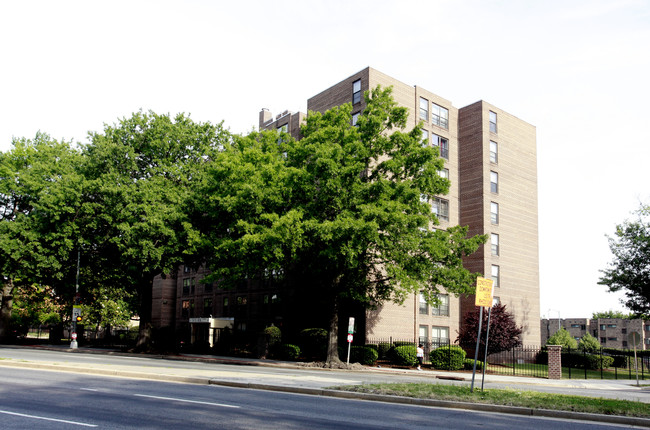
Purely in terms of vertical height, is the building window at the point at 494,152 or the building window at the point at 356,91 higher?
the building window at the point at 356,91

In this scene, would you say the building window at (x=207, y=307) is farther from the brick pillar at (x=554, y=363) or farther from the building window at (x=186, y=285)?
the brick pillar at (x=554, y=363)

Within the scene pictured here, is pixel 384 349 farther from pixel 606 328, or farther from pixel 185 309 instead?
pixel 606 328

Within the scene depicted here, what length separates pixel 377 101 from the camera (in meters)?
32.4

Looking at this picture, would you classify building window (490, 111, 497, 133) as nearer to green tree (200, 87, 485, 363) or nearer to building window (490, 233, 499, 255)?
building window (490, 233, 499, 255)

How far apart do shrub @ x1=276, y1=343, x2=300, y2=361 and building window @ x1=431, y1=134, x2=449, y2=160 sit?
783 inches

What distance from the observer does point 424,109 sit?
4672 centimetres

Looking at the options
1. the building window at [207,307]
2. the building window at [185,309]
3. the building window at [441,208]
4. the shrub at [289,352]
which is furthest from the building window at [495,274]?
the building window at [185,309]

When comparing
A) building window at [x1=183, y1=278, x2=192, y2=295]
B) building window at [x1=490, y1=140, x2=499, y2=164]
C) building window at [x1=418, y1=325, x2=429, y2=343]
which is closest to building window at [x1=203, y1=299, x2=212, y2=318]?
building window at [x1=183, y1=278, x2=192, y2=295]

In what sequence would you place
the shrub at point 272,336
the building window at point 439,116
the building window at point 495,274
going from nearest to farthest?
the shrub at point 272,336 → the building window at point 495,274 → the building window at point 439,116

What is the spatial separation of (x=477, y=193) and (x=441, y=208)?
11.2 feet

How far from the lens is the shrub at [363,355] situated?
3534cm

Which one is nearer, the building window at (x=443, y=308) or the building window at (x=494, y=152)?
the building window at (x=443, y=308)

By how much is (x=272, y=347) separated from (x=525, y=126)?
102 ft

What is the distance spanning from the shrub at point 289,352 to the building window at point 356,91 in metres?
19.2
